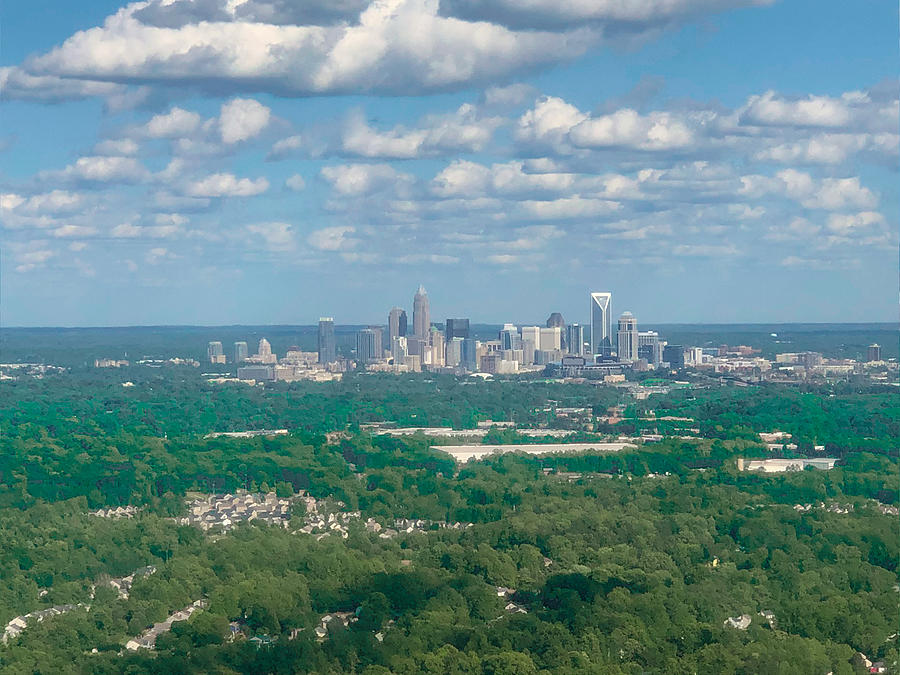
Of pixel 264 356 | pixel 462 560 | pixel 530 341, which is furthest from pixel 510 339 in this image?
pixel 462 560

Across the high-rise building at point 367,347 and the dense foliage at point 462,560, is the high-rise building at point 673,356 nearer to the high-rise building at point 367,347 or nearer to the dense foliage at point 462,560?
the high-rise building at point 367,347

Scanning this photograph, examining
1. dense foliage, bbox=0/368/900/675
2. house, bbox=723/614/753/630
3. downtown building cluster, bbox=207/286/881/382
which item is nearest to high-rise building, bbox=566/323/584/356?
downtown building cluster, bbox=207/286/881/382

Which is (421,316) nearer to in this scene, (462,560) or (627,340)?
(627,340)

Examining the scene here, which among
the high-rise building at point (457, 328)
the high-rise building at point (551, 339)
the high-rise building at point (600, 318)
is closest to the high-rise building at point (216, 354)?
the high-rise building at point (457, 328)

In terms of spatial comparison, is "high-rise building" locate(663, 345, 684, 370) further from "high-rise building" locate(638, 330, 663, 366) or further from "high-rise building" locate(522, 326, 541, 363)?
→ "high-rise building" locate(522, 326, 541, 363)

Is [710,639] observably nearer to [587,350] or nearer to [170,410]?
[170,410]

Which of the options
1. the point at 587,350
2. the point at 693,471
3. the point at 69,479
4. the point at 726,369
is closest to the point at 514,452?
the point at 693,471
